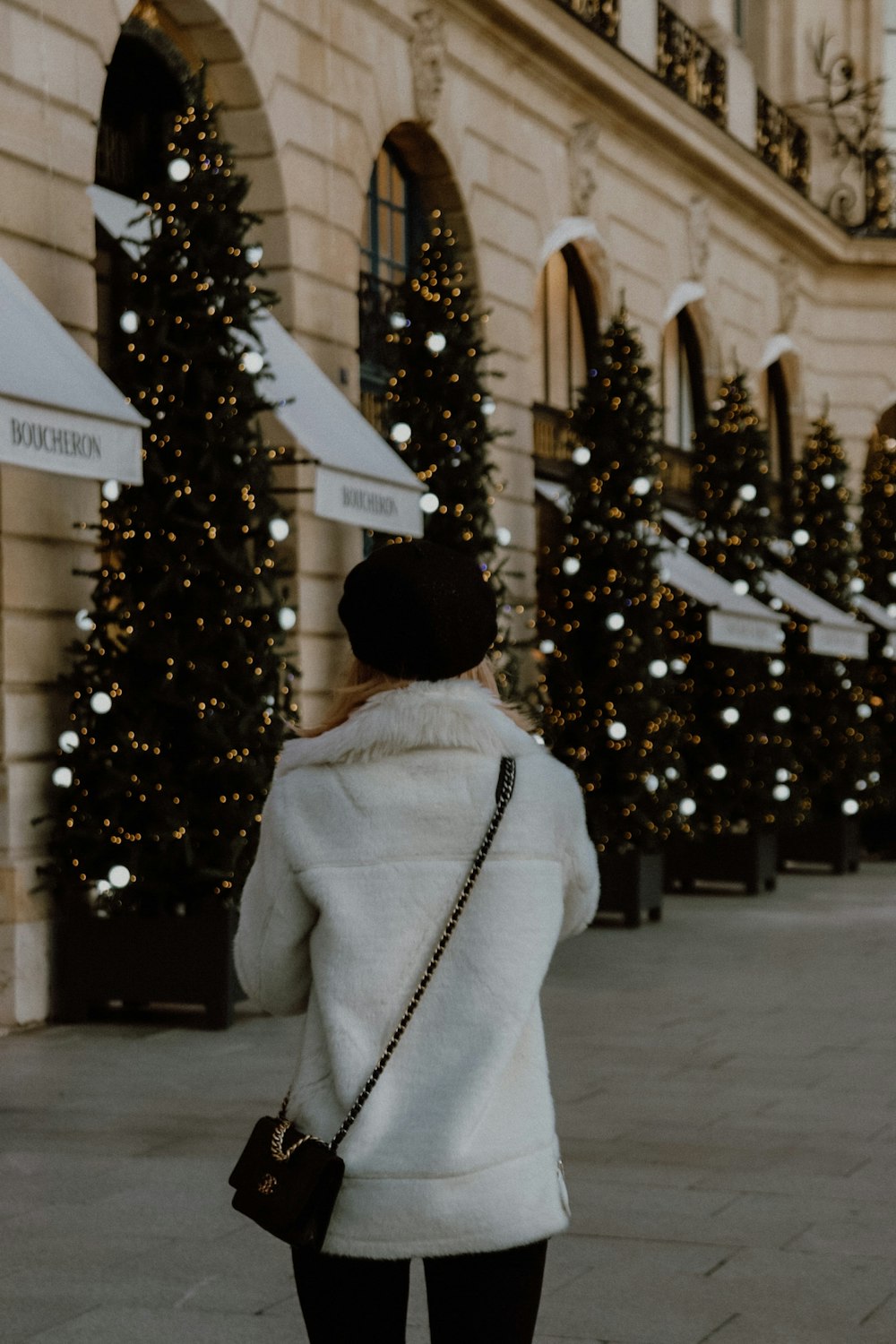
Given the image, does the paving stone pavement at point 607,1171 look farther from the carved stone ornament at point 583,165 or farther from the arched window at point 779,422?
the arched window at point 779,422

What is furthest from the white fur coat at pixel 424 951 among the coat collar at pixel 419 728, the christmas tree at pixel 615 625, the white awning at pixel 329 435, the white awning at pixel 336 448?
the christmas tree at pixel 615 625

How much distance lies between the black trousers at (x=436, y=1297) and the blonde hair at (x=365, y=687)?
699 mm

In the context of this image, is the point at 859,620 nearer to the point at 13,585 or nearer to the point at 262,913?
the point at 13,585

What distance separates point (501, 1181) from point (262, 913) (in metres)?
0.48

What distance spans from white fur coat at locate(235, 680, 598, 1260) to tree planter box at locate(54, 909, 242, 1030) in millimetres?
6837

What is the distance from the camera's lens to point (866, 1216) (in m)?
6.03

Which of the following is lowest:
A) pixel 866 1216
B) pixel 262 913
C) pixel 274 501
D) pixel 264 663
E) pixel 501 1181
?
pixel 866 1216

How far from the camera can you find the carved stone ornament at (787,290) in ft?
82.7

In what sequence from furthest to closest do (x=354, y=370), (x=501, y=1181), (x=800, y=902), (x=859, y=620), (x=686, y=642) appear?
(x=859, y=620)
(x=686, y=642)
(x=800, y=902)
(x=354, y=370)
(x=501, y=1181)

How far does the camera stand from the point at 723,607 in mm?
16562

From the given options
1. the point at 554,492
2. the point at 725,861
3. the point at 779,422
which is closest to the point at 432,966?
the point at 554,492

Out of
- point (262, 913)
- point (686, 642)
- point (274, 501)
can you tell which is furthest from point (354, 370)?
point (262, 913)

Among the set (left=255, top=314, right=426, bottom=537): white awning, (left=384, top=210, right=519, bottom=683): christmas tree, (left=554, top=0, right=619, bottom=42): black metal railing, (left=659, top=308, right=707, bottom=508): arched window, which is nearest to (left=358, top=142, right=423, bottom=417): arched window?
(left=384, top=210, right=519, bottom=683): christmas tree

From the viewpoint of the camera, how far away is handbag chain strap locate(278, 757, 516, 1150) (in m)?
2.76
